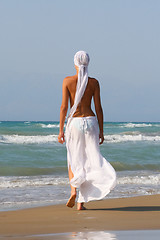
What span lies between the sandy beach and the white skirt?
270 mm

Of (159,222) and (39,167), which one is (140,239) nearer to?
(159,222)

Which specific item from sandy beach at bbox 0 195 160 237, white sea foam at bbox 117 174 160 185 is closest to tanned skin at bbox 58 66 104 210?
sandy beach at bbox 0 195 160 237

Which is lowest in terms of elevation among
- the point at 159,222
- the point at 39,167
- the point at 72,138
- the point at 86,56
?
the point at 39,167

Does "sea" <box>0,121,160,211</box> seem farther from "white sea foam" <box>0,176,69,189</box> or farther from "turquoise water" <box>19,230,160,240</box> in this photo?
"turquoise water" <box>19,230,160,240</box>

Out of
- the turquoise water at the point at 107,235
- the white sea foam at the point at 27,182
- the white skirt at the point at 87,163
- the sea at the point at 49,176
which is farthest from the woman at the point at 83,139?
the white sea foam at the point at 27,182

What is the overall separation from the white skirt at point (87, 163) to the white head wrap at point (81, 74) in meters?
0.20

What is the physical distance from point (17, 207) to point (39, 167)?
550 cm

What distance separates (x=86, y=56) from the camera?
5.38 m

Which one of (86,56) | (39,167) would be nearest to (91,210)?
(86,56)

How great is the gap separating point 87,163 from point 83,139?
11.1 inches

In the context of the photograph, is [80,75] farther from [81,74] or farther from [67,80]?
[67,80]

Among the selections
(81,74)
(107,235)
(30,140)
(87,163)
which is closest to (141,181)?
(87,163)

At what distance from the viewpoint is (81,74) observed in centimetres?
537

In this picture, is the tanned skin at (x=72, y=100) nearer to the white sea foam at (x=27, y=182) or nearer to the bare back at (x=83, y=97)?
the bare back at (x=83, y=97)
